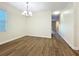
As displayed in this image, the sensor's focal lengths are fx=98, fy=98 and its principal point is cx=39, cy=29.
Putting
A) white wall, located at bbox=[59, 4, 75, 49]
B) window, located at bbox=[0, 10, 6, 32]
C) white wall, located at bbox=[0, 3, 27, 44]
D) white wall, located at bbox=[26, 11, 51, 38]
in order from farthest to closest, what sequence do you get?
white wall, located at bbox=[26, 11, 51, 38] → white wall, located at bbox=[0, 3, 27, 44] → window, located at bbox=[0, 10, 6, 32] → white wall, located at bbox=[59, 4, 75, 49]

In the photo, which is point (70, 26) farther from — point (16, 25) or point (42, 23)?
point (16, 25)

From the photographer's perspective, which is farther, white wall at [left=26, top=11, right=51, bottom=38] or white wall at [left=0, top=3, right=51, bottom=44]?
white wall at [left=26, top=11, right=51, bottom=38]

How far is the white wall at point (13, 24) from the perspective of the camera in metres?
5.13

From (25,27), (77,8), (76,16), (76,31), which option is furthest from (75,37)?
(25,27)

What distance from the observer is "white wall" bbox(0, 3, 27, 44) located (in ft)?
16.8

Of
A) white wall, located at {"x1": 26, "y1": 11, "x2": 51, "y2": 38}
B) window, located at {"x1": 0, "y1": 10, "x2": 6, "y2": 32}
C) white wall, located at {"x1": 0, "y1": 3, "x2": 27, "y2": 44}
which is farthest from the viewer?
white wall, located at {"x1": 26, "y1": 11, "x2": 51, "y2": 38}

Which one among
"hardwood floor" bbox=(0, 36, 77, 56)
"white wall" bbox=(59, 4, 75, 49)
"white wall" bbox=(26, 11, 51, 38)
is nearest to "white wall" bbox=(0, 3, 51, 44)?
"white wall" bbox=(26, 11, 51, 38)

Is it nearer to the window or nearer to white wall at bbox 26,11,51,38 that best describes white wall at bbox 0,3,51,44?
white wall at bbox 26,11,51,38

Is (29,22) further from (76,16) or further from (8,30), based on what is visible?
(76,16)

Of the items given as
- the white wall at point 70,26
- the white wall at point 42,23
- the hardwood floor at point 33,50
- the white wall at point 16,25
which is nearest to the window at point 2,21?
the white wall at point 16,25

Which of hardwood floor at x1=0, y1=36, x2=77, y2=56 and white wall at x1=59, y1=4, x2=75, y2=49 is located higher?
white wall at x1=59, y1=4, x2=75, y2=49

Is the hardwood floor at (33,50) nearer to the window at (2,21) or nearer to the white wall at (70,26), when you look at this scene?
the white wall at (70,26)

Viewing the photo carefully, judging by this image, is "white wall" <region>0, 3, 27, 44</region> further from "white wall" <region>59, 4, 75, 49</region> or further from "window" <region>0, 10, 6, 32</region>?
"white wall" <region>59, 4, 75, 49</region>

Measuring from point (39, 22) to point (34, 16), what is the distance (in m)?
0.67
